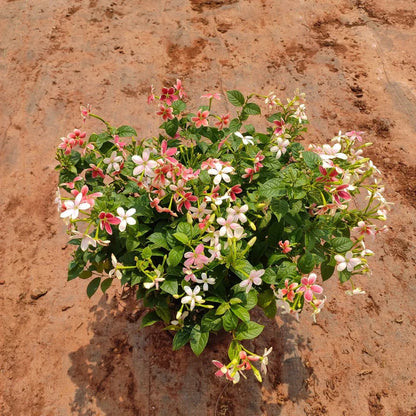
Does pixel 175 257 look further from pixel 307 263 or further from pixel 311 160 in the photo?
pixel 311 160

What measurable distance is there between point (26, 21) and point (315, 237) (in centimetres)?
665

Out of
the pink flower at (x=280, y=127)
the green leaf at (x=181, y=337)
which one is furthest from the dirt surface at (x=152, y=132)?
the pink flower at (x=280, y=127)

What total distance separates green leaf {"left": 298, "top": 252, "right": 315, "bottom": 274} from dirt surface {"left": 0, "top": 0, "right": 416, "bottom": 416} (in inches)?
55.4

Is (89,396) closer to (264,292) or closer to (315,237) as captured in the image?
(264,292)

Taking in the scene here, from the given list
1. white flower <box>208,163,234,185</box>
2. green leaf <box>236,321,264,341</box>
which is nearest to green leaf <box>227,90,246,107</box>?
white flower <box>208,163,234,185</box>

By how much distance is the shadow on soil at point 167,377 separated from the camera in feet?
8.93

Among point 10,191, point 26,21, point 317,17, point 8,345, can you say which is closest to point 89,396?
point 8,345

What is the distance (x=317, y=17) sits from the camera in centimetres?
614

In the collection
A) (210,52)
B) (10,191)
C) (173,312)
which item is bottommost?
(10,191)

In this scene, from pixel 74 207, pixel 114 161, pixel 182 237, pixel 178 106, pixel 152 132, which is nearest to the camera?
pixel 74 207

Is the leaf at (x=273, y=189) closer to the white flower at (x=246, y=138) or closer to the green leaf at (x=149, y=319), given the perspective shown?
the white flower at (x=246, y=138)

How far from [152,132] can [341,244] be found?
10.9ft

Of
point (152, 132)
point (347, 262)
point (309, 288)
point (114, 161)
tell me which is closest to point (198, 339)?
point (309, 288)

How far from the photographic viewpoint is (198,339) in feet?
6.25
